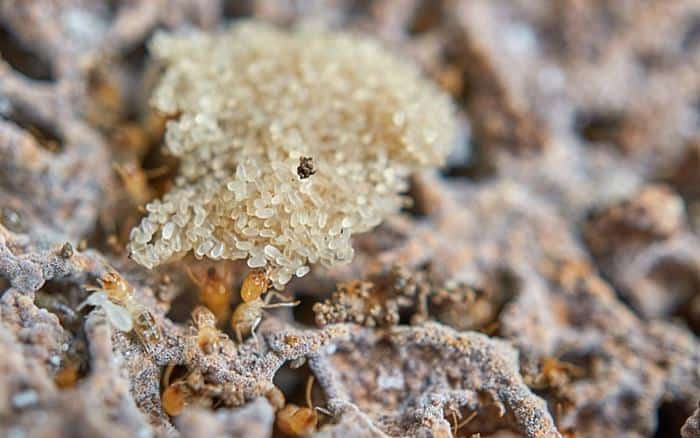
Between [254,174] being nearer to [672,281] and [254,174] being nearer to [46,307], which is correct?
[46,307]

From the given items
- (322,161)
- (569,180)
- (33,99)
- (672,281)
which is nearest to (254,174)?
(322,161)

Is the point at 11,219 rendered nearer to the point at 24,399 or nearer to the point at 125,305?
the point at 125,305

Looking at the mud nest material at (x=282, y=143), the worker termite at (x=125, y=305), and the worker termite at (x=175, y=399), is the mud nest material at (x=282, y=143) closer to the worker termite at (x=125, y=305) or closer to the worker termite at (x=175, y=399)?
the worker termite at (x=125, y=305)

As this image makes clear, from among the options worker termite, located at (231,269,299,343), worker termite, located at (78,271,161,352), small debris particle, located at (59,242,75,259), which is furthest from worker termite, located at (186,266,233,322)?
small debris particle, located at (59,242,75,259)

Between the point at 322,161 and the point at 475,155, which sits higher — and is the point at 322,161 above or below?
Answer: above

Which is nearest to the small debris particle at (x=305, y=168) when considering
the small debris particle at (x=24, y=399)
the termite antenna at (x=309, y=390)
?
the termite antenna at (x=309, y=390)
